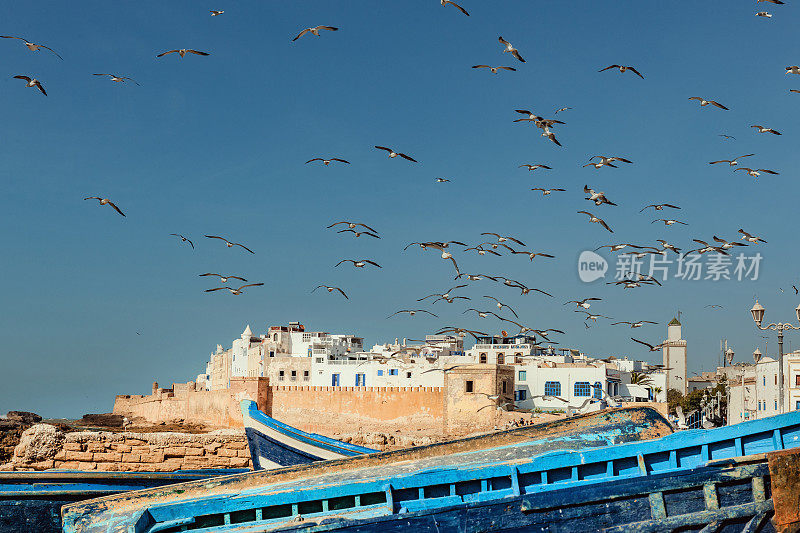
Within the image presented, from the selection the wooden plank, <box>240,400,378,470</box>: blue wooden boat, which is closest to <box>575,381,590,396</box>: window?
<box>240,400,378,470</box>: blue wooden boat

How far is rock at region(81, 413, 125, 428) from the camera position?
205 feet

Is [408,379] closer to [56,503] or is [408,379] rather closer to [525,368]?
[525,368]

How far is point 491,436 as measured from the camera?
35.9 feet

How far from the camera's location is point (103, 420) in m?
64.1

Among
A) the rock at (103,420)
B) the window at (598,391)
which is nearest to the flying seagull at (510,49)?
the window at (598,391)

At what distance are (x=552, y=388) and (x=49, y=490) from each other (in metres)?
36.7

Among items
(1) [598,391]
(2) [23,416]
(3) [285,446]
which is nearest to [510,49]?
(3) [285,446]

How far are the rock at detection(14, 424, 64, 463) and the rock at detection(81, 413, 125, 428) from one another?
46.2 m

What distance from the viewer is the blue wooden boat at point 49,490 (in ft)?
35.3

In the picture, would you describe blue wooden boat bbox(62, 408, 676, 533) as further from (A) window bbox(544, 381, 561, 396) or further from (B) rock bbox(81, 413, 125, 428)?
(B) rock bbox(81, 413, 125, 428)

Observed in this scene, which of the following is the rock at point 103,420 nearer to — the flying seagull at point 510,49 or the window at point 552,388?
the window at point 552,388

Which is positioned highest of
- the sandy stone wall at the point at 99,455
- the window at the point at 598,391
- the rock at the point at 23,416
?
the window at the point at 598,391

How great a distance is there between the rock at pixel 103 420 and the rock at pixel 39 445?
46.2m

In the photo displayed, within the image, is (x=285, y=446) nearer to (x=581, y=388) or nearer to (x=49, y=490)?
(x=49, y=490)
